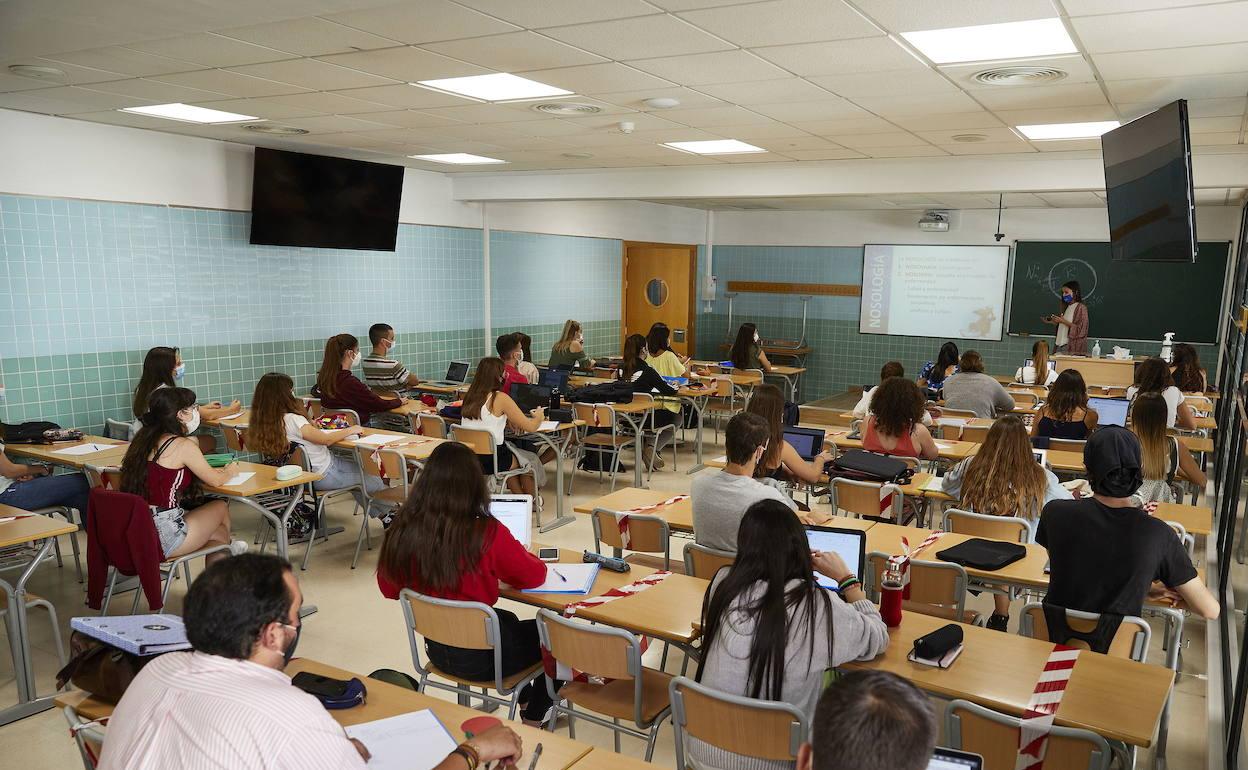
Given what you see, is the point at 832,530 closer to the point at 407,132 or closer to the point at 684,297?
the point at 407,132

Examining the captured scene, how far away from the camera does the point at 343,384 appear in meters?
6.86

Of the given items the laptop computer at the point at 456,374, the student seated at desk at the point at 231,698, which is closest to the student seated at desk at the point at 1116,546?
the student seated at desk at the point at 231,698

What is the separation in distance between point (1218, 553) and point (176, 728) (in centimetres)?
577

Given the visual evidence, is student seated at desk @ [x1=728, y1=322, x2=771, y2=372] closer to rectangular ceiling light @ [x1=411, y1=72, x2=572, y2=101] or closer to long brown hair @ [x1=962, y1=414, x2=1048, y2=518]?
rectangular ceiling light @ [x1=411, y1=72, x2=572, y2=101]

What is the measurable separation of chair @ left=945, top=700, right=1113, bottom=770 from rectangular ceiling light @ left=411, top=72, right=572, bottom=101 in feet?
11.7

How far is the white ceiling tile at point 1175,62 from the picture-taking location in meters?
3.61

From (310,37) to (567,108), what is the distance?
191 cm

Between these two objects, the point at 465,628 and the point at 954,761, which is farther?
the point at 465,628

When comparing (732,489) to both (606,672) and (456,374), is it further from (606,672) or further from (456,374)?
(456,374)

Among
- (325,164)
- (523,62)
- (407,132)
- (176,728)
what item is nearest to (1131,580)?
(176,728)

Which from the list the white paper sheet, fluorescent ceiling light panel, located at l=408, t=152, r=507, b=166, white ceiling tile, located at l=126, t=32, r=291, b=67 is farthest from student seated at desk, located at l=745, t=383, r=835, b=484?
fluorescent ceiling light panel, located at l=408, t=152, r=507, b=166

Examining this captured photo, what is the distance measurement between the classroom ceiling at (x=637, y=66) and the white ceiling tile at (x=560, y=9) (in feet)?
0.04

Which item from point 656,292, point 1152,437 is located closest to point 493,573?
point 1152,437

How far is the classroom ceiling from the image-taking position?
3250mm
